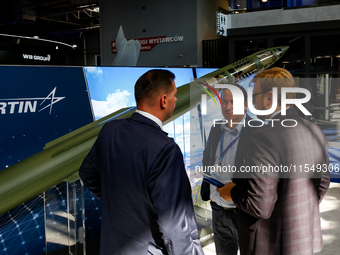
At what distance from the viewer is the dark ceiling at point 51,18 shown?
15.2 meters

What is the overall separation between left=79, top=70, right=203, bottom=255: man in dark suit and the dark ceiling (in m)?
13.2

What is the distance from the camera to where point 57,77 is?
226 centimetres

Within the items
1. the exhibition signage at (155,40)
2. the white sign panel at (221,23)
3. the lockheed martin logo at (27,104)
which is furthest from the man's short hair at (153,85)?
the exhibition signage at (155,40)

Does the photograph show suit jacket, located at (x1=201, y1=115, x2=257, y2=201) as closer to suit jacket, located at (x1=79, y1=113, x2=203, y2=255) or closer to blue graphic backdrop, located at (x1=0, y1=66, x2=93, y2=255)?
suit jacket, located at (x1=79, y1=113, x2=203, y2=255)

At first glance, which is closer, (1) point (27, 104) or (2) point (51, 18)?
(1) point (27, 104)

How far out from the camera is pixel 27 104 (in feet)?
6.83

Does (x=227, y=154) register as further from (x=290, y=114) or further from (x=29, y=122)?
(x=29, y=122)

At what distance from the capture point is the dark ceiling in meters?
15.2

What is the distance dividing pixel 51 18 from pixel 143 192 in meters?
20.8

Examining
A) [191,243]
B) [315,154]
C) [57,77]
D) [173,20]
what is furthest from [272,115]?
[173,20]

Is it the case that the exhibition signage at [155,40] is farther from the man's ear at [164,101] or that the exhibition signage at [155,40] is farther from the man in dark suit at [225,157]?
the man's ear at [164,101]

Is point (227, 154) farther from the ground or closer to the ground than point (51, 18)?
closer to the ground

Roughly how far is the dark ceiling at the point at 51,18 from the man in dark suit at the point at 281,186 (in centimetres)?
1333

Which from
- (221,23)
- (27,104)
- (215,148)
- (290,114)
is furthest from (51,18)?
(290,114)
